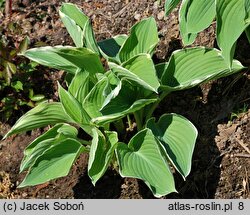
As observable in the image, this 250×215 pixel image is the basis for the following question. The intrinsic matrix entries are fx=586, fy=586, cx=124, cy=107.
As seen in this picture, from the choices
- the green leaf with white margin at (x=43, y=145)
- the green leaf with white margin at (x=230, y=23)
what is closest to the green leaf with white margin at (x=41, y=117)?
the green leaf with white margin at (x=43, y=145)

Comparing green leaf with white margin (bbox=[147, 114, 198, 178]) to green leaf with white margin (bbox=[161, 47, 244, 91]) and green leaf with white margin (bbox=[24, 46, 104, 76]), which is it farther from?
green leaf with white margin (bbox=[24, 46, 104, 76])

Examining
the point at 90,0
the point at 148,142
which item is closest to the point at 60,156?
the point at 148,142

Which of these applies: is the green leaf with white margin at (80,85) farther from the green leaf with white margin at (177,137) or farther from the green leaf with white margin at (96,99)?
the green leaf with white margin at (177,137)

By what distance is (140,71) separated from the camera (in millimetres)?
2848

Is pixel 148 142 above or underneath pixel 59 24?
underneath

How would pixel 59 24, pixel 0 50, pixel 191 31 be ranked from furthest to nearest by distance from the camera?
pixel 59 24
pixel 0 50
pixel 191 31

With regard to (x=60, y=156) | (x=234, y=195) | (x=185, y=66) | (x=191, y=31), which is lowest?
(x=234, y=195)

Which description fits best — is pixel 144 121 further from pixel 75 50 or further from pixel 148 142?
pixel 75 50

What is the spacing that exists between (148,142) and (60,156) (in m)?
0.45

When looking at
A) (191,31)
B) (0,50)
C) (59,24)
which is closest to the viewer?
(191,31)

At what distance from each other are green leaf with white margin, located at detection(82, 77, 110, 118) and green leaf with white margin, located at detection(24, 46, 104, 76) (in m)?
0.18

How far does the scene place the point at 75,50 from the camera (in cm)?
289

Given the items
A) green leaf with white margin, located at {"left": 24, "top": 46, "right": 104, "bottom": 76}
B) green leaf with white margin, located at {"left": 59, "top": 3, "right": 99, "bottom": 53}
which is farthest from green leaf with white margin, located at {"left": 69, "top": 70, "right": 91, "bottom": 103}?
green leaf with white margin, located at {"left": 59, "top": 3, "right": 99, "bottom": 53}

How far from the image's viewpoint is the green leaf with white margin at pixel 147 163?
2744mm
